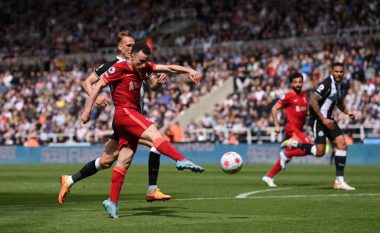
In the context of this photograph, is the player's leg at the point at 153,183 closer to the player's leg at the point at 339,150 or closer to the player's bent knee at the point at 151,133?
the player's bent knee at the point at 151,133

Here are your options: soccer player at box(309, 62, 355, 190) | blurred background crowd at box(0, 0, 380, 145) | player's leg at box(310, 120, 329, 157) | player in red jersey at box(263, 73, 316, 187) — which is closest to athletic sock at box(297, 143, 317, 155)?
player in red jersey at box(263, 73, 316, 187)

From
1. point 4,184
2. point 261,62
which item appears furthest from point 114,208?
point 261,62

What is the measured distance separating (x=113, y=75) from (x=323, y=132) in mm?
6733

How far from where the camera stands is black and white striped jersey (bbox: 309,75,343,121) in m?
16.3

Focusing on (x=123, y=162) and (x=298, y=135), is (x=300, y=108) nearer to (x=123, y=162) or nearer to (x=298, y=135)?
(x=298, y=135)

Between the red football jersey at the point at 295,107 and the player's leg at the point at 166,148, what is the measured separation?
8.02 m

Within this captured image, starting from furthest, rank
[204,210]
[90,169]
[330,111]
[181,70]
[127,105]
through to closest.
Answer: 1. [330,111]
2. [90,169]
3. [204,210]
4. [127,105]
5. [181,70]

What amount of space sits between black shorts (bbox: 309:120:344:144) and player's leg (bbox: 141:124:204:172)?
6422mm

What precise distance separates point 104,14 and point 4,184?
33989 millimetres

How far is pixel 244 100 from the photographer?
37125 millimetres

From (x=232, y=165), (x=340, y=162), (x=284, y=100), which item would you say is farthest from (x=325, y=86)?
(x=232, y=165)

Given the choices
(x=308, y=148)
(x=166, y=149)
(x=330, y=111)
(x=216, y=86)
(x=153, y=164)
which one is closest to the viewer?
(x=166, y=149)

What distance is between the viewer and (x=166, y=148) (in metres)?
10.3

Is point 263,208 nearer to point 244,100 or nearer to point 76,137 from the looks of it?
point 244,100
